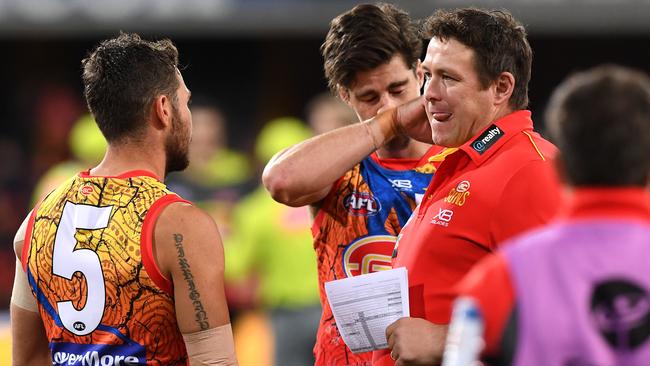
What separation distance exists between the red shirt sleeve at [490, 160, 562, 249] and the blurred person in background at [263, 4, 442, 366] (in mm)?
913

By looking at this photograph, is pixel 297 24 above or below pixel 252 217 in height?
above

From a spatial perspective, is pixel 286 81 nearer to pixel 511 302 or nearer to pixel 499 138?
pixel 499 138

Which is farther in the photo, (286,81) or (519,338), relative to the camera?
(286,81)

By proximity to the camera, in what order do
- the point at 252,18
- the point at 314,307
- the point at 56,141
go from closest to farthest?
the point at 314,307, the point at 252,18, the point at 56,141

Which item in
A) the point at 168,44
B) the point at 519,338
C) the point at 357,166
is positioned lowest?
the point at 519,338

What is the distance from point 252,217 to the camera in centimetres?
876

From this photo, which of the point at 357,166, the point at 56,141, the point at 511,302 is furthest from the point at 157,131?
the point at 56,141

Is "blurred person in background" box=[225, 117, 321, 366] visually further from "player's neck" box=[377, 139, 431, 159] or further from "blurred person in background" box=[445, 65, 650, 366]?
"blurred person in background" box=[445, 65, 650, 366]

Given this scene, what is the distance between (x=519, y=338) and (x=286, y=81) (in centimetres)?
1089

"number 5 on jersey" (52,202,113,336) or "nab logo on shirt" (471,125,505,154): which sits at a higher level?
"nab logo on shirt" (471,125,505,154)

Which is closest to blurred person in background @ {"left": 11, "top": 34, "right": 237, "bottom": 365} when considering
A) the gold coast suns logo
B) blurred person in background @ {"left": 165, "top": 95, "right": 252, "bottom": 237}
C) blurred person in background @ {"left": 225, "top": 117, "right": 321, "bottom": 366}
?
the gold coast suns logo

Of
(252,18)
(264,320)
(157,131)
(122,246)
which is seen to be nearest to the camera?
(122,246)

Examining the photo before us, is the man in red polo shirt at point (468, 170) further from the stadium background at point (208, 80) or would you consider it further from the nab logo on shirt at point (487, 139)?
the stadium background at point (208, 80)

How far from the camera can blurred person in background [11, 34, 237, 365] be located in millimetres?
3547
